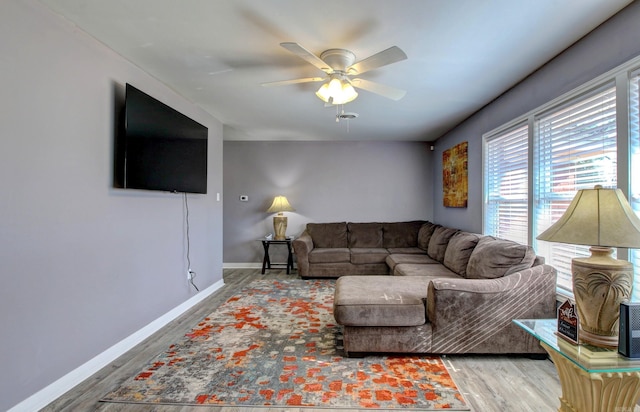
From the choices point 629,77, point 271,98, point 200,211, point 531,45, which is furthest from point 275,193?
point 629,77

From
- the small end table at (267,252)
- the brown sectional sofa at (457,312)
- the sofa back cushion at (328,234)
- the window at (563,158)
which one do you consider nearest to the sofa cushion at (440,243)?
the window at (563,158)

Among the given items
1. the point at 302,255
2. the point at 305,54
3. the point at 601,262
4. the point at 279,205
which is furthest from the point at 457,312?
the point at 279,205

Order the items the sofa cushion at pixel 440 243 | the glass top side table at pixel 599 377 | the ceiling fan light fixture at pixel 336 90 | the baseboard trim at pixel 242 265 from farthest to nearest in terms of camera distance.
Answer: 1. the baseboard trim at pixel 242 265
2. the sofa cushion at pixel 440 243
3. the ceiling fan light fixture at pixel 336 90
4. the glass top side table at pixel 599 377

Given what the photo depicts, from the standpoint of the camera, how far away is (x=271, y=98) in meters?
3.36

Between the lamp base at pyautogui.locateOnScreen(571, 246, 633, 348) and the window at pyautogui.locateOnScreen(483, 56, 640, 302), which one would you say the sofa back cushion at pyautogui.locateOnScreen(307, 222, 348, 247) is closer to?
the window at pyautogui.locateOnScreen(483, 56, 640, 302)

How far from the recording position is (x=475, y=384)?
6.53 ft

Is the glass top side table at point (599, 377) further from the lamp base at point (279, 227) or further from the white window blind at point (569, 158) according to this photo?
the lamp base at point (279, 227)

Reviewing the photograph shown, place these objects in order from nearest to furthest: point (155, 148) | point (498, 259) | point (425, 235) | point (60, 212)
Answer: point (60, 212) < point (498, 259) < point (155, 148) < point (425, 235)

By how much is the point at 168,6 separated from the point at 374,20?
50.1 inches

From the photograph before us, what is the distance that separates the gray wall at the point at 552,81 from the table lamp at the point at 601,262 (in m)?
1.15

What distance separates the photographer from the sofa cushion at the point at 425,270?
323cm

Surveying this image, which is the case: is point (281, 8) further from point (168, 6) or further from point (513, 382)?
point (513, 382)

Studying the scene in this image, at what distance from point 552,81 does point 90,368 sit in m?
4.18

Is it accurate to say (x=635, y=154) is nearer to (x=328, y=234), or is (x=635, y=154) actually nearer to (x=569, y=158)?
(x=569, y=158)
